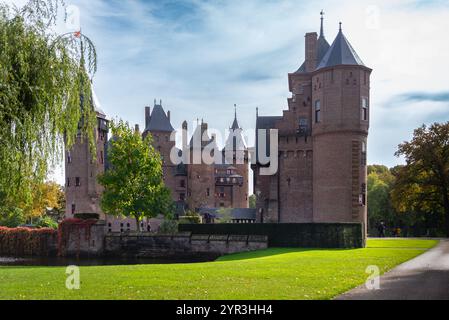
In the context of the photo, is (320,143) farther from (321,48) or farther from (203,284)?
(203,284)

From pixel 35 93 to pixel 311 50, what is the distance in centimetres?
3450

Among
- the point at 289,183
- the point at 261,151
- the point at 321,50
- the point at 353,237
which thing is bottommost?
the point at 353,237

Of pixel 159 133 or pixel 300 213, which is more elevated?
pixel 159 133

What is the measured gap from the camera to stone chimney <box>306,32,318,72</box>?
4437 centimetres

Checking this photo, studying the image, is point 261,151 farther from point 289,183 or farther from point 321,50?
point 321,50

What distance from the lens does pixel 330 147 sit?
Result: 3803cm

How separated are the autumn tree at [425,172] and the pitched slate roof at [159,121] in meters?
30.1

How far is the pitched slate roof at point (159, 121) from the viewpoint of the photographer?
65.1 meters

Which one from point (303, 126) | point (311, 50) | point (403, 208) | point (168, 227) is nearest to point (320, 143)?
point (303, 126)

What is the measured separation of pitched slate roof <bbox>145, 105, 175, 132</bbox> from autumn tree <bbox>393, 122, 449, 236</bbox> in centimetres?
3008

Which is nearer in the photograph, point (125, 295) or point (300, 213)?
point (125, 295)

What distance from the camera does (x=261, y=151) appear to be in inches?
1804
